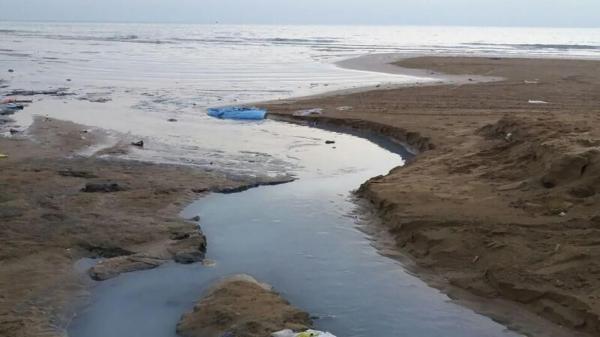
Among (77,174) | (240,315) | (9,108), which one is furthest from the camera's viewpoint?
(9,108)

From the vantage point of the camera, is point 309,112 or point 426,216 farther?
point 309,112

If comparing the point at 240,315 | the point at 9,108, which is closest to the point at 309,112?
the point at 9,108

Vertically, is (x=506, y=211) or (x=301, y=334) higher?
(x=506, y=211)

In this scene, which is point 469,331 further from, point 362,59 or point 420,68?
point 362,59

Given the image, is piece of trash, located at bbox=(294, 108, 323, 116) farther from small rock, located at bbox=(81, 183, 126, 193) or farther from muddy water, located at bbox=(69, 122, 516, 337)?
small rock, located at bbox=(81, 183, 126, 193)

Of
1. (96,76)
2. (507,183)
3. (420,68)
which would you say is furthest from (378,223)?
(420,68)

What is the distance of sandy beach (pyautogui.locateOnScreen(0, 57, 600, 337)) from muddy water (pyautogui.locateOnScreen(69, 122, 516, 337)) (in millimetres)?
334

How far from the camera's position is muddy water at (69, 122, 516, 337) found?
21.9 ft

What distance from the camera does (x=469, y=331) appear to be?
656 centimetres

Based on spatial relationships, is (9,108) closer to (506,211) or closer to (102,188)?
(102,188)

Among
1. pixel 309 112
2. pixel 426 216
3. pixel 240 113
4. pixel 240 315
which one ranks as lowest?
pixel 240 315

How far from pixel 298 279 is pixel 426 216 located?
8.14ft

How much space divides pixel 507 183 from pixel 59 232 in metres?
7.21

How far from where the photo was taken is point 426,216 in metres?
9.20
